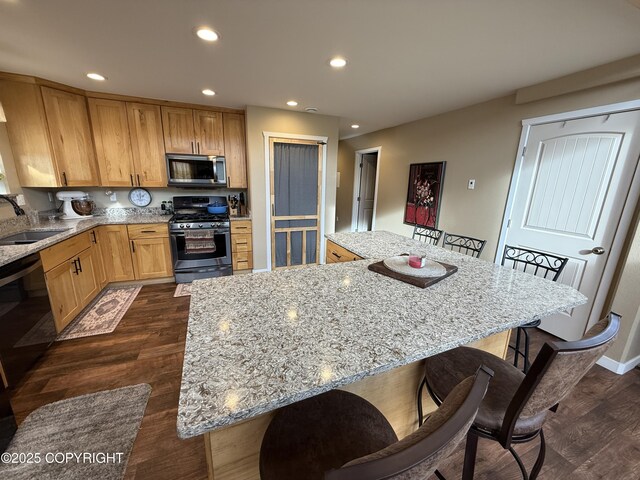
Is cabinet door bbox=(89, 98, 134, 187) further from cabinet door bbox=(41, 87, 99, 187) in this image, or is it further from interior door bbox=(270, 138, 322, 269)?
interior door bbox=(270, 138, 322, 269)

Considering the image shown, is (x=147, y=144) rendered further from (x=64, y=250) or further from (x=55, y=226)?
(x=64, y=250)

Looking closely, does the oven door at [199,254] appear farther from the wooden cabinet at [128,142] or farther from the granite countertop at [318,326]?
the granite countertop at [318,326]

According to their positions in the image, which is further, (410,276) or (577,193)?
(577,193)

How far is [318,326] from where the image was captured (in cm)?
95

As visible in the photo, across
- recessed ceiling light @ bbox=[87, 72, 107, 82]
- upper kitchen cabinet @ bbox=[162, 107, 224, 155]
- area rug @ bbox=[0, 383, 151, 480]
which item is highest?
recessed ceiling light @ bbox=[87, 72, 107, 82]

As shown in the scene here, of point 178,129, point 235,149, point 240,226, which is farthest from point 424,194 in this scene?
point 178,129

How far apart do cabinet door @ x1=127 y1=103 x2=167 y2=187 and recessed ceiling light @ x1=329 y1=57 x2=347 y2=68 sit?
254cm

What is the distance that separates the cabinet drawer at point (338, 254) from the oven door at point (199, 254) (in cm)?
171

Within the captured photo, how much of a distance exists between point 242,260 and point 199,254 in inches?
23.3

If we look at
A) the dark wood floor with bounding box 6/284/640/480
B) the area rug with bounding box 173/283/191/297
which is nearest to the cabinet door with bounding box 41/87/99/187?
the area rug with bounding box 173/283/191/297

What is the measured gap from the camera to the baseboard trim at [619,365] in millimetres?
2070

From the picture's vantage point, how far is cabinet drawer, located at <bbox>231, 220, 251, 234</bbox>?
12.0ft

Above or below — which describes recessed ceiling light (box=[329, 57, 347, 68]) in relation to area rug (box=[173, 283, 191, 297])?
above

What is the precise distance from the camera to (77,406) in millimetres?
1665
